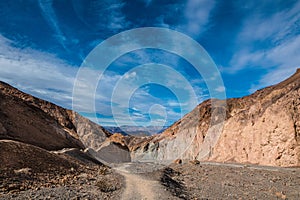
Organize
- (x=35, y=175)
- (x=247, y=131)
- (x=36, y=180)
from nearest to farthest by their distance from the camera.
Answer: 1. (x=36, y=180)
2. (x=35, y=175)
3. (x=247, y=131)

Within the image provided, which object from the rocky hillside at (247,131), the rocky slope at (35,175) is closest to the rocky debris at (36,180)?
the rocky slope at (35,175)

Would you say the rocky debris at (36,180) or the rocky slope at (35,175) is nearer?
the rocky debris at (36,180)

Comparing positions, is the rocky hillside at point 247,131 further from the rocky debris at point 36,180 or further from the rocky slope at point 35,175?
the rocky debris at point 36,180

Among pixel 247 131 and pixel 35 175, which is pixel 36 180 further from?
pixel 247 131

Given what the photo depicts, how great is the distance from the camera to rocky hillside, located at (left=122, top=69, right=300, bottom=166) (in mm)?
36250

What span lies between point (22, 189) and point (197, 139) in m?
62.8

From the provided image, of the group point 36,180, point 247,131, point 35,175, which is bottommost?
point 36,180

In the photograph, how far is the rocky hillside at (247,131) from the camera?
119ft

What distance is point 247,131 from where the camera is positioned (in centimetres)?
4784

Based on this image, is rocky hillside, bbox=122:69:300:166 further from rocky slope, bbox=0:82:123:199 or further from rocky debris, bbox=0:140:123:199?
rocky debris, bbox=0:140:123:199

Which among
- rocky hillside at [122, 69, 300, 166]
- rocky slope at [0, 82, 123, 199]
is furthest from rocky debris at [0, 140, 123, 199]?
rocky hillside at [122, 69, 300, 166]

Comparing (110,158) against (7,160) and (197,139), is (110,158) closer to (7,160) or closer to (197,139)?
(197,139)

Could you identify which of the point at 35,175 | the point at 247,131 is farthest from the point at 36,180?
the point at 247,131

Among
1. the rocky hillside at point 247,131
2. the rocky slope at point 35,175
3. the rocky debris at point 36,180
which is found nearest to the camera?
the rocky debris at point 36,180
